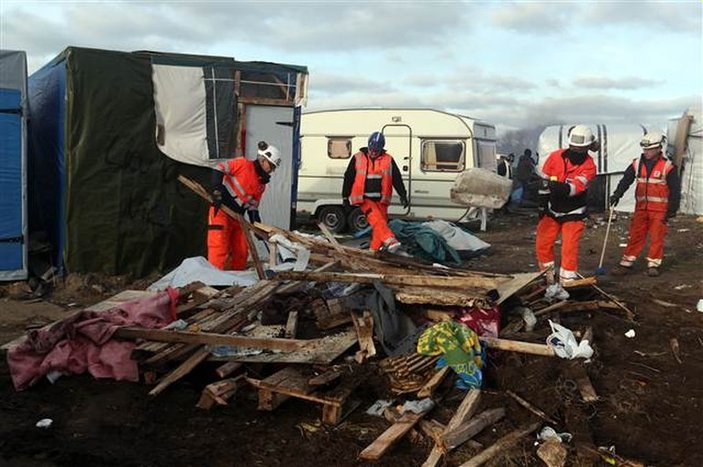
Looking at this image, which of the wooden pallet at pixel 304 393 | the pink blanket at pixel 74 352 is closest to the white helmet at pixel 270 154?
the pink blanket at pixel 74 352

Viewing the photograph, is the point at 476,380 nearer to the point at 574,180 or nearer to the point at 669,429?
the point at 669,429

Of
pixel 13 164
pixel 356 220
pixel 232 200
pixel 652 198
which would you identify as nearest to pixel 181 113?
pixel 13 164

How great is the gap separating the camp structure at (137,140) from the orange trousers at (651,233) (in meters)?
5.16

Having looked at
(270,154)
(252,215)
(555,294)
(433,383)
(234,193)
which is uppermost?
(270,154)

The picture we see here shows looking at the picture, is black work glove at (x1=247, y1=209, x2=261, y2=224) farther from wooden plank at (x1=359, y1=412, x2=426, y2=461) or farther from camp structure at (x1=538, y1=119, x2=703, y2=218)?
camp structure at (x1=538, y1=119, x2=703, y2=218)

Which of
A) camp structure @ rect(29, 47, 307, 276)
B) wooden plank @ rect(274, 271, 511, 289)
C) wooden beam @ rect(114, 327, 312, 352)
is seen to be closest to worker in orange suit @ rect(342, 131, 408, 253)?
camp structure @ rect(29, 47, 307, 276)

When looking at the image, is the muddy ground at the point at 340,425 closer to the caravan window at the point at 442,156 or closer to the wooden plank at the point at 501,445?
the wooden plank at the point at 501,445

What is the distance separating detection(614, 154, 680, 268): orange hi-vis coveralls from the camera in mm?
9023

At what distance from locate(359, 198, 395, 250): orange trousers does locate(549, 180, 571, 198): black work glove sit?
2.14m

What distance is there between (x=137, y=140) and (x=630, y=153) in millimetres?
14198

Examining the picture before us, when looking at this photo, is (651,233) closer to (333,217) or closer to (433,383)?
(433,383)

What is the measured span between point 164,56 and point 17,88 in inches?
73.4

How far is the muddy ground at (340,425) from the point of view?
381 centimetres

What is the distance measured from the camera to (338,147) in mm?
14602
